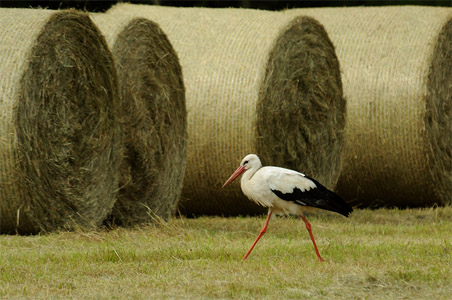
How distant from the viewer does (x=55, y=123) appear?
27.6 ft

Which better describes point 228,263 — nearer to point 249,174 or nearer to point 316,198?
point 316,198

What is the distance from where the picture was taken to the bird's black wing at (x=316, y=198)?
743 cm

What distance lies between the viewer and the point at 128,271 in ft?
21.0

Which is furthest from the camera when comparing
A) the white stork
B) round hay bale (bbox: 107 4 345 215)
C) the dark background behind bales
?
the dark background behind bales

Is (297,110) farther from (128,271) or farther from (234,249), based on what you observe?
(128,271)

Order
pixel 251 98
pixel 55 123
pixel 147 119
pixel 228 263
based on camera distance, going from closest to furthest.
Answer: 1. pixel 228 263
2. pixel 55 123
3. pixel 147 119
4. pixel 251 98

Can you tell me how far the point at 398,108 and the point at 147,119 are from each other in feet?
10.2

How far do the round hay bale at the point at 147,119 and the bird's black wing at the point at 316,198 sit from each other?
2122mm

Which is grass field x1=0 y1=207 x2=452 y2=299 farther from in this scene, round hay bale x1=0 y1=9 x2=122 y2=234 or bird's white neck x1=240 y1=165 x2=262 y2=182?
bird's white neck x1=240 y1=165 x2=262 y2=182

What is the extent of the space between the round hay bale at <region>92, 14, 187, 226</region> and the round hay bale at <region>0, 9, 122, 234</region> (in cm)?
43

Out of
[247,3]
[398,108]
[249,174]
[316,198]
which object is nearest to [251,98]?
[398,108]

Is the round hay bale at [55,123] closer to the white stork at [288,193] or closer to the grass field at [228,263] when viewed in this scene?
the grass field at [228,263]

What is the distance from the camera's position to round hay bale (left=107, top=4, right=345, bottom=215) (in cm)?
995

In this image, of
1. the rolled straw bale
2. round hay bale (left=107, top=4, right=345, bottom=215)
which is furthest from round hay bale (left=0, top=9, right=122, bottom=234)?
the rolled straw bale
